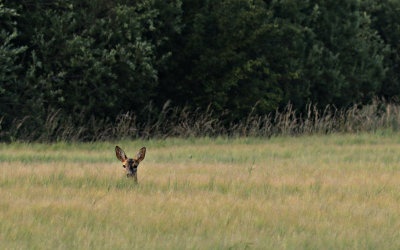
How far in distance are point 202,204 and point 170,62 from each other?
607 inches

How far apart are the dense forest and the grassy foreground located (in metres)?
5.20

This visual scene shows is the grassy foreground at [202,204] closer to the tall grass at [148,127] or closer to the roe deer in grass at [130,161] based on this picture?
the roe deer in grass at [130,161]

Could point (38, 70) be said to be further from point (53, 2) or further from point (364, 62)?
point (364, 62)

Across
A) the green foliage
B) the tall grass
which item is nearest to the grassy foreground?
the green foliage

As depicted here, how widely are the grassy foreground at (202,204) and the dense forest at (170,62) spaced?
17.1ft

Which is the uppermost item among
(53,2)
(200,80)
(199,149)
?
(53,2)

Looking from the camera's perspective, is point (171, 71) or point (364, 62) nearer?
point (171, 71)

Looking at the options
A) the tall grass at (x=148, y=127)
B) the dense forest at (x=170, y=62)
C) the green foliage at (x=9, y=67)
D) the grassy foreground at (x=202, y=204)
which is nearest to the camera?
the grassy foreground at (x=202, y=204)

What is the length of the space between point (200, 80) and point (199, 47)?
4.03ft

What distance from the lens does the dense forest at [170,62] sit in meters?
20.9

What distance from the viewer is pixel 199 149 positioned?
18.3 m

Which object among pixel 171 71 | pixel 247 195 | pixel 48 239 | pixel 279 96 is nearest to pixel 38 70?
pixel 171 71

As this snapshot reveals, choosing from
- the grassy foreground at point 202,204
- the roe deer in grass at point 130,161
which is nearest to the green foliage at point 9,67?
the grassy foreground at point 202,204

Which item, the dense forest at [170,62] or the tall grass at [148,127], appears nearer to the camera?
the tall grass at [148,127]
